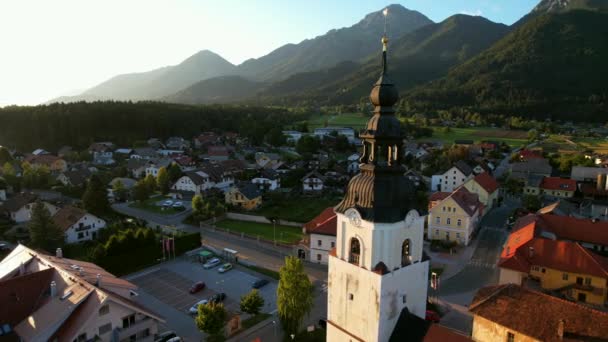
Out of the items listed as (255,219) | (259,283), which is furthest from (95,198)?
(259,283)

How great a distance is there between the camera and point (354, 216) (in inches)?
557

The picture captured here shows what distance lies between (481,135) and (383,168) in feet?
401

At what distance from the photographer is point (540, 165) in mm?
70000

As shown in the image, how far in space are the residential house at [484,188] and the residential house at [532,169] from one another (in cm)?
1546

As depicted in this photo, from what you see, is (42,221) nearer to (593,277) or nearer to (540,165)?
(593,277)

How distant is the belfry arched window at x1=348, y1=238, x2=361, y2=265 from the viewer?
14.5 metres

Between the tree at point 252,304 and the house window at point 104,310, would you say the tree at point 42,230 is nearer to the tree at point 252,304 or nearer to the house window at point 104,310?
the house window at point 104,310

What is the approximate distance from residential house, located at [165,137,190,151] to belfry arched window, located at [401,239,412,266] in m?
111

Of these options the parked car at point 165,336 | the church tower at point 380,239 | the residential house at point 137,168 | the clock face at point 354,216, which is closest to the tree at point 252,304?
the parked car at point 165,336

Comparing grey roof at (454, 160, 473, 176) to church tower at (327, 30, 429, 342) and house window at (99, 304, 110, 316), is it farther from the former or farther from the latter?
house window at (99, 304, 110, 316)

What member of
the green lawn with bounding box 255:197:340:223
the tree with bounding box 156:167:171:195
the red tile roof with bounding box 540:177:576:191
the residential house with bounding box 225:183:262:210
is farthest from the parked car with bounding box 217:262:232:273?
the red tile roof with bounding box 540:177:576:191

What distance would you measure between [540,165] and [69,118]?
126111 millimetres

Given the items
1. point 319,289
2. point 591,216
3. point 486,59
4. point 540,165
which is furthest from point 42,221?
point 486,59

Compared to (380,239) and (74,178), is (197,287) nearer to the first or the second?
(380,239)
